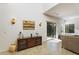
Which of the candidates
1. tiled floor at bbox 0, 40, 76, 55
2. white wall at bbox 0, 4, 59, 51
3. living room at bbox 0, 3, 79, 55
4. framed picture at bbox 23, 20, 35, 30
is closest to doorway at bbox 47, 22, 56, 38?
living room at bbox 0, 3, 79, 55

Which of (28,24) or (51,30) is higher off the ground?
(28,24)

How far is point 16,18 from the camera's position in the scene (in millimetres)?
5137

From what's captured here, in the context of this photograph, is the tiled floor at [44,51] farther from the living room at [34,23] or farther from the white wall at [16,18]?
the white wall at [16,18]

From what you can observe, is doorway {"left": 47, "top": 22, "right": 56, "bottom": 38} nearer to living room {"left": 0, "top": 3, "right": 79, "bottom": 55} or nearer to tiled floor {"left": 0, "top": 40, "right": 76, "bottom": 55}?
living room {"left": 0, "top": 3, "right": 79, "bottom": 55}

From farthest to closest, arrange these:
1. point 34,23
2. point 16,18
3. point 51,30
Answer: point 34,23, point 16,18, point 51,30

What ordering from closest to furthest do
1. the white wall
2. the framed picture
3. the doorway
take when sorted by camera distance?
the doorway → the white wall → the framed picture

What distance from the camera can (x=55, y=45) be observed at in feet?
20.0

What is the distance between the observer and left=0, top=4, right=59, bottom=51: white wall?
4.68 m

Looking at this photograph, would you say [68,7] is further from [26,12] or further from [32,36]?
[32,36]

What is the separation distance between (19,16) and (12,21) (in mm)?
467

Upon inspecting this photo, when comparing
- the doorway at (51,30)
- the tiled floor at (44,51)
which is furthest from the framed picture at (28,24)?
the tiled floor at (44,51)

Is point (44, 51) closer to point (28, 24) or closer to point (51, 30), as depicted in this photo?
→ point (51, 30)

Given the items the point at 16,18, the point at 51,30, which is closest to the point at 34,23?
the point at 16,18

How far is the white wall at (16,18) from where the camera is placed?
15.4ft
